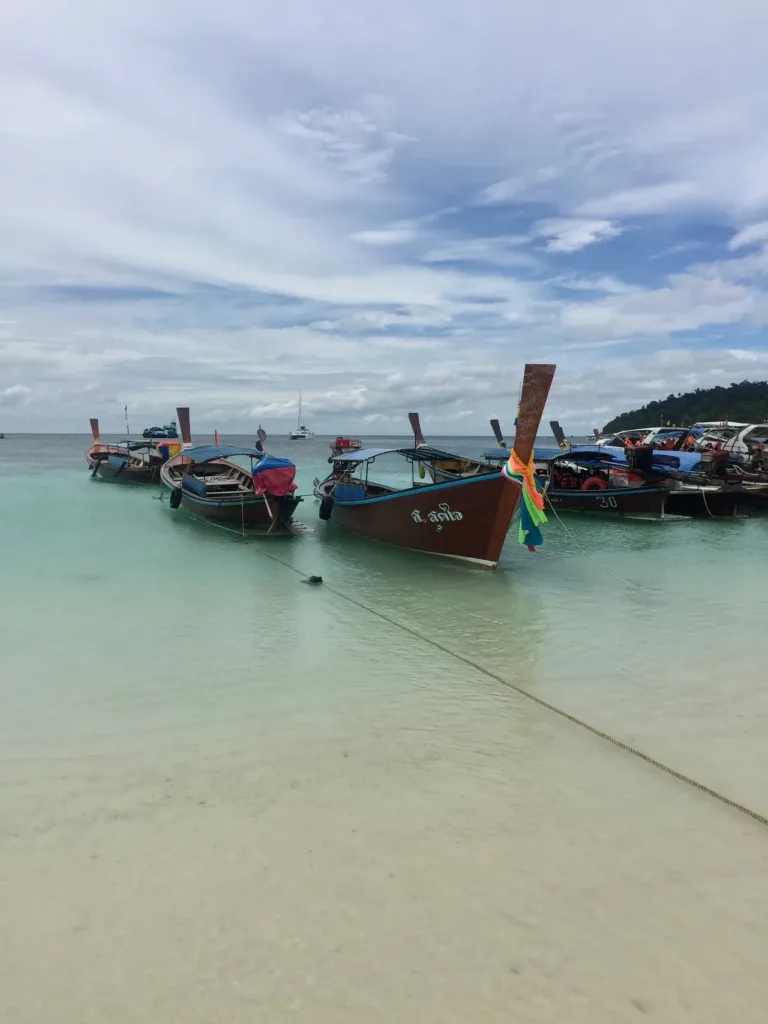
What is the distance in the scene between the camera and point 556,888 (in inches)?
147

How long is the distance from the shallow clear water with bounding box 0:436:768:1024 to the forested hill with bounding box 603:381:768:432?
55756 millimetres

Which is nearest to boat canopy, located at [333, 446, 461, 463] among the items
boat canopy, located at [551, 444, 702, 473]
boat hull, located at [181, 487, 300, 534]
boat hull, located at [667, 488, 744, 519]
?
boat hull, located at [181, 487, 300, 534]

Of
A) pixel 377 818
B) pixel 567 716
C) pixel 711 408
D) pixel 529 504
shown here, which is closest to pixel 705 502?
pixel 529 504

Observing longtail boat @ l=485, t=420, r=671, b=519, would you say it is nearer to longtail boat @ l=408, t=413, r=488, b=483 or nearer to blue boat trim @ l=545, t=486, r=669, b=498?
blue boat trim @ l=545, t=486, r=669, b=498

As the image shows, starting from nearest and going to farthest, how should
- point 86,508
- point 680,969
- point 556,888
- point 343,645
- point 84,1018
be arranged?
point 84,1018 < point 680,969 < point 556,888 < point 343,645 < point 86,508

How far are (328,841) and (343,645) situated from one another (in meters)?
4.44

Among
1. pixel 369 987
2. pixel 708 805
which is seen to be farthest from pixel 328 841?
pixel 708 805

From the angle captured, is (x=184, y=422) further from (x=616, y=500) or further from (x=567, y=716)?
(x=567, y=716)

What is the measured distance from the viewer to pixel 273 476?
17.1 metres

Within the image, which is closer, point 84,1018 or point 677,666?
point 84,1018

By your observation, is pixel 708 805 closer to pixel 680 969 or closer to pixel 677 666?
pixel 680 969

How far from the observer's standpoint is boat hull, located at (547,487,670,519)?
69.2 feet

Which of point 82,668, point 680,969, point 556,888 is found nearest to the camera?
point 680,969

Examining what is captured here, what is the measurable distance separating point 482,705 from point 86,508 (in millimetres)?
23047
